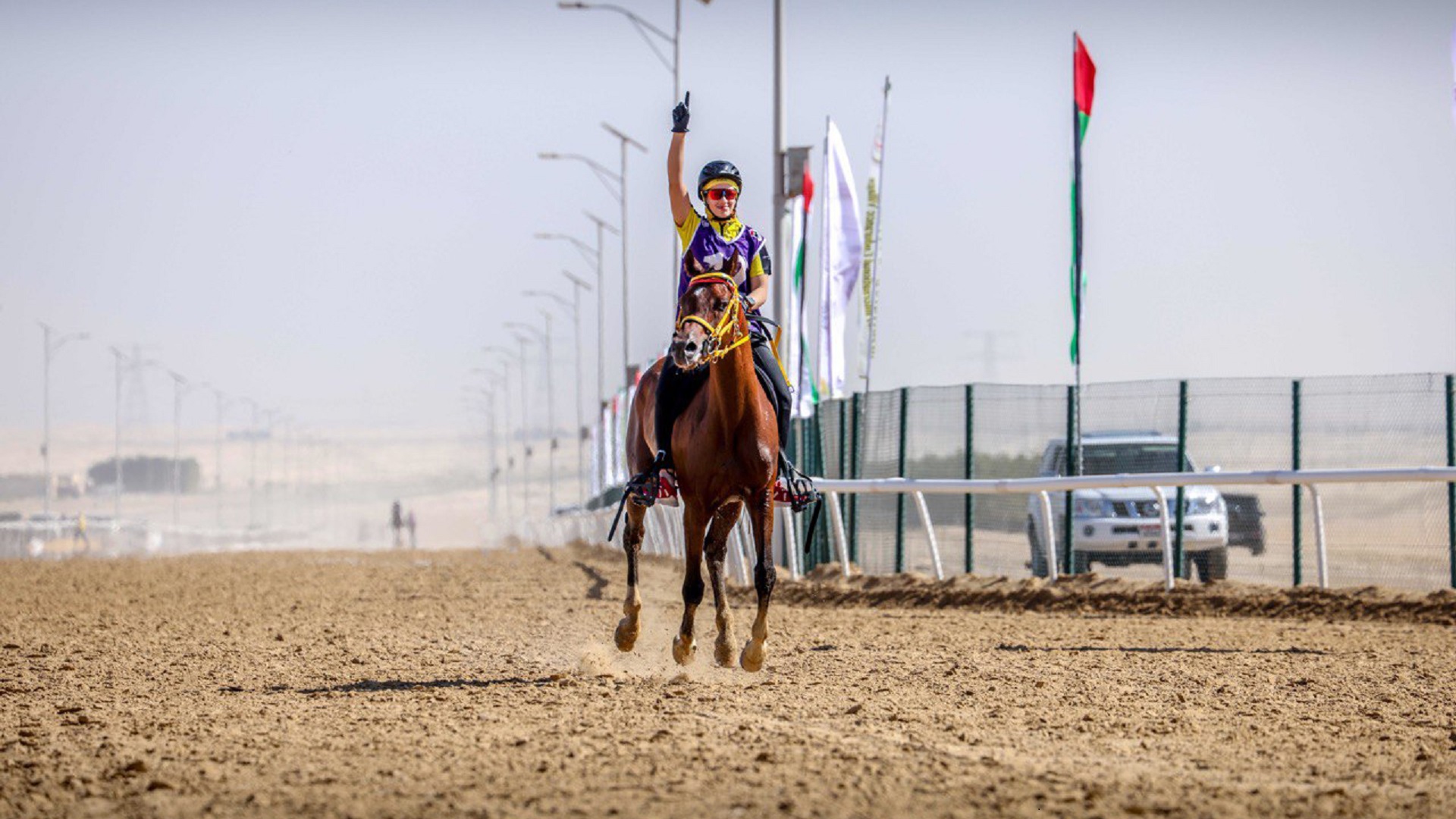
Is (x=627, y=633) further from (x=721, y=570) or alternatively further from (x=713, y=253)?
(x=713, y=253)

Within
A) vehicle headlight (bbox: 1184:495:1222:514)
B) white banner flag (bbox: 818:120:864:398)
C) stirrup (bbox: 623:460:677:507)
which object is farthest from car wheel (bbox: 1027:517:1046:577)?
stirrup (bbox: 623:460:677:507)

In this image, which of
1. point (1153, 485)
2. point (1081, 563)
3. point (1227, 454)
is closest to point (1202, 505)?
point (1227, 454)

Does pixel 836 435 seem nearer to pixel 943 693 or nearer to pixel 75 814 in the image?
pixel 943 693

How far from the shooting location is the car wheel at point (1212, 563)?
61.6 ft

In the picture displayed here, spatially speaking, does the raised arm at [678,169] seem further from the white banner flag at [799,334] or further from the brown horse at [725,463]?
the white banner flag at [799,334]

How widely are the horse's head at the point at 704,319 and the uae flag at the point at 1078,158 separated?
11.3 m

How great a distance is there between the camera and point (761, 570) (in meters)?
11.4

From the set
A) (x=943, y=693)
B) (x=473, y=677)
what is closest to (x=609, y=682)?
(x=473, y=677)

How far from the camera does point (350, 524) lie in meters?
175

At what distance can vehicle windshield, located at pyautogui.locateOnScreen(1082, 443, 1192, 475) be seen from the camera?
65.8 feet

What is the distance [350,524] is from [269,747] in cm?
17103

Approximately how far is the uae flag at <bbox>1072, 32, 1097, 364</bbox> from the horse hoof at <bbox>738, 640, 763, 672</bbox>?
1129 cm

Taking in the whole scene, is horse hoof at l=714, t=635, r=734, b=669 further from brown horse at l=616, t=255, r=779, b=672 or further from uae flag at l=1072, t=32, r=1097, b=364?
uae flag at l=1072, t=32, r=1097, b=364

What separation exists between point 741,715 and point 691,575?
2880 millimetres
